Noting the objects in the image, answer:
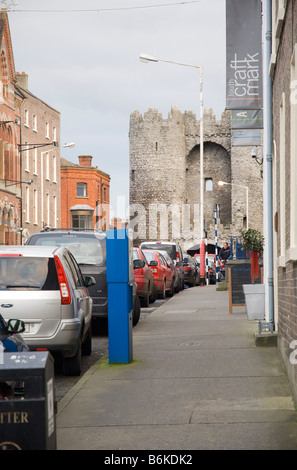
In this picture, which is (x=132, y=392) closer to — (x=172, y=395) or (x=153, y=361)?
(x=172, y=395)

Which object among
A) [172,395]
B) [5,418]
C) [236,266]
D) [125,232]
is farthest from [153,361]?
[236,266]

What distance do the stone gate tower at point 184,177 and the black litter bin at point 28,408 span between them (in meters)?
80.2

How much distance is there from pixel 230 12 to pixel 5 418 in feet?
41.0

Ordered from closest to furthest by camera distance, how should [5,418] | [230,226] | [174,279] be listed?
[5,418], [174,279], [230,226]

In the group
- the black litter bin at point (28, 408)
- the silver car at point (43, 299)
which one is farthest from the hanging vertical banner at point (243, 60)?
the black litter bin at point (28, 408)

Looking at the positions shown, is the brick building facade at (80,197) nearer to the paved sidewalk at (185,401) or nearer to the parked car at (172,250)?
the parked car at (172,250)

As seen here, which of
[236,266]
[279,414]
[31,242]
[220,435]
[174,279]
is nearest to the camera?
[220,435]

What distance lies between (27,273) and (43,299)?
45 cm

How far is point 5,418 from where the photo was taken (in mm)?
4516

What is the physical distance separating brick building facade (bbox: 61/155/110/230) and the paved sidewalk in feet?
241

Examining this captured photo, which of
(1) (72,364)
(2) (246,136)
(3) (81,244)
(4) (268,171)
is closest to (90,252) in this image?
(3) (81,244)

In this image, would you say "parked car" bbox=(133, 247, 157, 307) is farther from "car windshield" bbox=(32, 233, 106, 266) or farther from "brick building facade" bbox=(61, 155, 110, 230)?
"brick building facade" bbox=(61, 155, 110, 230)

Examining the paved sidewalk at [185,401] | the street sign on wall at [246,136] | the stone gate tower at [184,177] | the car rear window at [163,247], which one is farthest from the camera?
the stone gate tower at [184,177]

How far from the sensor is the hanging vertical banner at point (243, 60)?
15.8m
